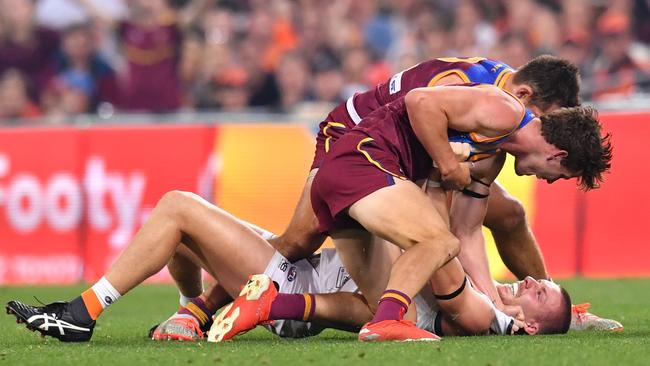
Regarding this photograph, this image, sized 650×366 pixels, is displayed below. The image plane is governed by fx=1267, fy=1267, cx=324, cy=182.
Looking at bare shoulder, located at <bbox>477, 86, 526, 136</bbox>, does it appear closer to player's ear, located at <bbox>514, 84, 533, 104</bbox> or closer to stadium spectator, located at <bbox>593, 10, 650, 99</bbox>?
player's ear, located at <bbox>514, 84, 533, 104</bbox>

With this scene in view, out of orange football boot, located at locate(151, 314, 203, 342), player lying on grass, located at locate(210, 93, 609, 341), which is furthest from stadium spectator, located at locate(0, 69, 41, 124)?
player lying on grass, located at locate(210, 93, 609, 341)

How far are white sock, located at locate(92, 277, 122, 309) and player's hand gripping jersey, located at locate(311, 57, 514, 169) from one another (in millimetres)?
1690

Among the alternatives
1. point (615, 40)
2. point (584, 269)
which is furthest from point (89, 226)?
point (615, 40)

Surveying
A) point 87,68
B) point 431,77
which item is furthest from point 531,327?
point 87,68

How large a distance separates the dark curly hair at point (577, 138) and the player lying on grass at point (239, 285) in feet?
2.67

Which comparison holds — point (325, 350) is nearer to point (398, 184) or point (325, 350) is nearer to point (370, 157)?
point (398, 184)

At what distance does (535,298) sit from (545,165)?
33.6 inches

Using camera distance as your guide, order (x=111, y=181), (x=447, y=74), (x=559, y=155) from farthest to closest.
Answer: (x=111, y=181), (x=447, y=74), (x=559, y=155)

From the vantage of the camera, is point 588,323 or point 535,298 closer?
point 535,298

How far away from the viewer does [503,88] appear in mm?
7711

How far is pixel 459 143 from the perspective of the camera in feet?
22.3

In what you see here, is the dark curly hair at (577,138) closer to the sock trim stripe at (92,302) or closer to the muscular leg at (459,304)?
the muscular leg at (459,304)

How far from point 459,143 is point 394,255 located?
2.36 feet

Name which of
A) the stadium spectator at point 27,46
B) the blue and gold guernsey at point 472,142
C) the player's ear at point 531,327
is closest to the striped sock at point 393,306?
the blue and gold guernsey at point 472,142
